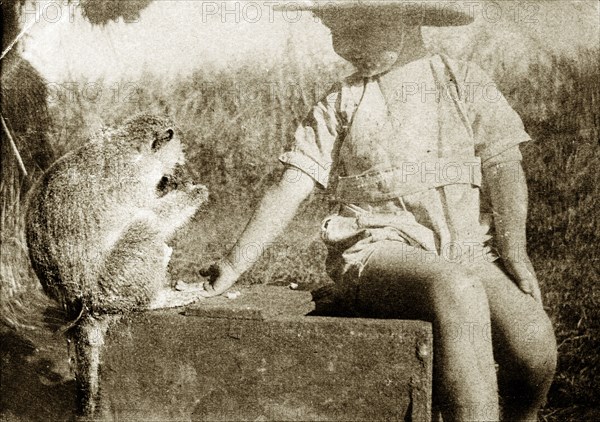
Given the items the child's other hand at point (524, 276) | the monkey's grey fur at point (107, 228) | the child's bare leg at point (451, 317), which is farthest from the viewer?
the monkey's grey fur at point (107, 228)

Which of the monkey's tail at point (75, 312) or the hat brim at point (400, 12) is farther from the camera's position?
the monkey's tail at point (75, 312)

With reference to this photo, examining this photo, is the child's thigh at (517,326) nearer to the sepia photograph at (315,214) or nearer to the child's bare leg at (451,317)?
the sepia photograph at (315,214)

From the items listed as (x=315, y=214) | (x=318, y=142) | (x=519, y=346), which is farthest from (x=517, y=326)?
(x=318, y=142)

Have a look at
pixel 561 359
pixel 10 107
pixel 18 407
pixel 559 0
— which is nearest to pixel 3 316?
pixel 18 407

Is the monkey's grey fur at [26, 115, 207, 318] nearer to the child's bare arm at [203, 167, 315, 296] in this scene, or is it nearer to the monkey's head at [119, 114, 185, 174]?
the monkey's head at [119, 114, 185, 174]

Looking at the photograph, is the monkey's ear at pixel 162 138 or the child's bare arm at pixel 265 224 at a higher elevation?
the monkey's ear at pixel 162 138

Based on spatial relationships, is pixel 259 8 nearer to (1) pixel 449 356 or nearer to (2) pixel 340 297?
(2) pixel 340 297

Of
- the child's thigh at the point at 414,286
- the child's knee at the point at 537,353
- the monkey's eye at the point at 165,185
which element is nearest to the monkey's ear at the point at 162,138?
the monkey's eye at the point at 165,185

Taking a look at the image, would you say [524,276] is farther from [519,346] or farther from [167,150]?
[167,150]
